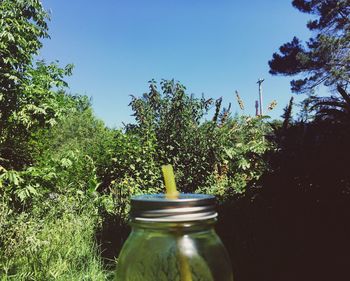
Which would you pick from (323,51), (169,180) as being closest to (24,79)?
(169,180)

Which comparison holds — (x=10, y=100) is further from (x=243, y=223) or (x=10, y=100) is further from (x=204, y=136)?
(x=204, y=136)

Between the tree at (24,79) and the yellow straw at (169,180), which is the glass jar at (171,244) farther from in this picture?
the tree at (24,79)

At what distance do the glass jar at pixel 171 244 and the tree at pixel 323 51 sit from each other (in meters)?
15.5

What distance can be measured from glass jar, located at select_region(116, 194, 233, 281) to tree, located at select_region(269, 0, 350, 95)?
51.0 ft

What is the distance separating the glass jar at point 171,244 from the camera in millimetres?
633

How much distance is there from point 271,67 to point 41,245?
14032 mm

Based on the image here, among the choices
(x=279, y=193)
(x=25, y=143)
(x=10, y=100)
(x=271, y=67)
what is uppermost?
(x=271, y=67)

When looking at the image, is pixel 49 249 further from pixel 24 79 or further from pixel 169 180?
pixel 169 180

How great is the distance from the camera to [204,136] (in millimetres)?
8180

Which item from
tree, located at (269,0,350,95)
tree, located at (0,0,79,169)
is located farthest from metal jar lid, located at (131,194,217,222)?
tree, located at (269,0,350,95)

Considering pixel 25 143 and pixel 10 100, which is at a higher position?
Result: pixel 10 100

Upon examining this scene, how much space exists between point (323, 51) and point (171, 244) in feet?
52.3

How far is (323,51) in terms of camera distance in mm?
15086

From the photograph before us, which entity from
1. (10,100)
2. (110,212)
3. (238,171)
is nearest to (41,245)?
(110,212)
